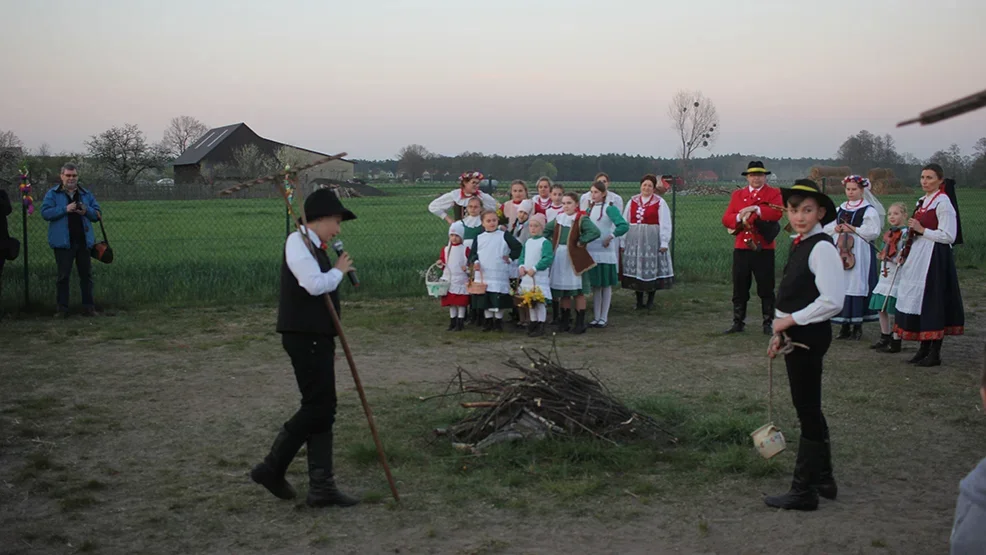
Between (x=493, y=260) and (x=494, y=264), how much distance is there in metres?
0.05

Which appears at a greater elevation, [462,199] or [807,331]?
[462,199]

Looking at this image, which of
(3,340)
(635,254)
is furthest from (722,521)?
(3,340)

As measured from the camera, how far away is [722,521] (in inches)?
193

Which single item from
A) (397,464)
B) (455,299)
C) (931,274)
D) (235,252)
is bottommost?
(397,464)

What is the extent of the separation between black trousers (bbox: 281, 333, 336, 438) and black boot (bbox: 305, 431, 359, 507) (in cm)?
7

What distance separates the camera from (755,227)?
1027 cm

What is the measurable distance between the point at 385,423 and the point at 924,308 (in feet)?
18.3

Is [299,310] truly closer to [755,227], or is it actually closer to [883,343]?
[755,227]

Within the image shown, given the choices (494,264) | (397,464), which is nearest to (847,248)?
(494,264)

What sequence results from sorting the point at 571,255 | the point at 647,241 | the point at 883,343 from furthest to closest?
the point at 647,241
the point at 571,255
the point at 883,343

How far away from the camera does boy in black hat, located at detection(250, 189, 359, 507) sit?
4.88m

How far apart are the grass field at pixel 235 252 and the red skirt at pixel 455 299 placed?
320cm

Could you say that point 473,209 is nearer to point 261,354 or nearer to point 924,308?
A: point 261,354

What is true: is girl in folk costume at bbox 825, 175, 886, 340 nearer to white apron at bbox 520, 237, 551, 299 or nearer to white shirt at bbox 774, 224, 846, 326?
white apron at bbox 520, 237, 551, 299
